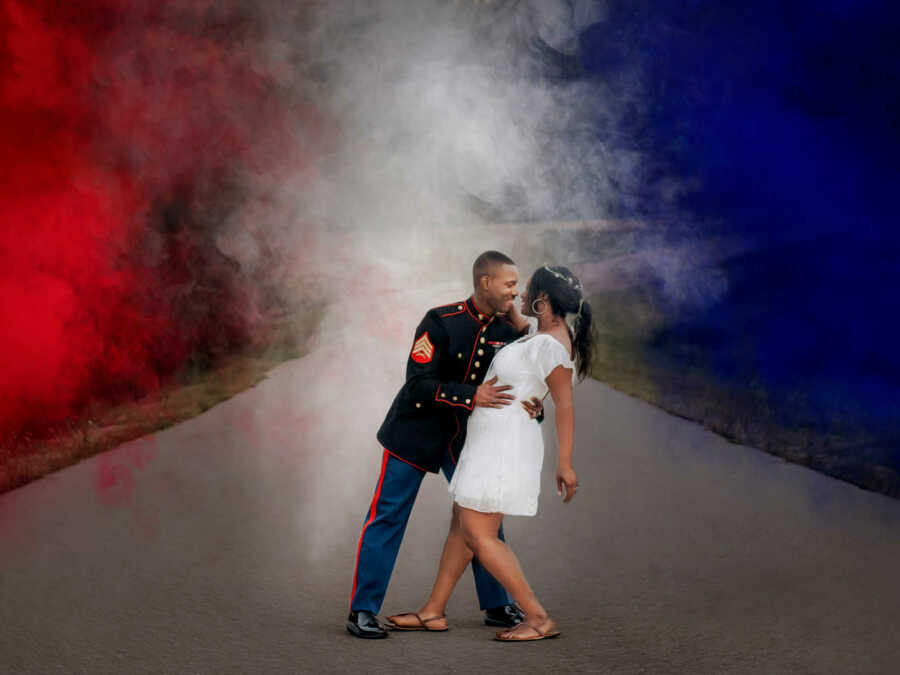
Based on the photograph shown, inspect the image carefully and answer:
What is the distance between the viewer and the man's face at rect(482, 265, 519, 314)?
4277 mm

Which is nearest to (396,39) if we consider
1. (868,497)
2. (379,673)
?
(868,497)

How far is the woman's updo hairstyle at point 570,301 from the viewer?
4227mm

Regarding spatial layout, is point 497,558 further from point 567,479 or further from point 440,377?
point 440,377

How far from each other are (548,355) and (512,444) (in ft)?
1.33

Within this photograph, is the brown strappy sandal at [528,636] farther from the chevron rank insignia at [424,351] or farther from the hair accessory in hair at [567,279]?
the hair accessory in hair at [567,279]

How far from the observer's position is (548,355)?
4.11 metres

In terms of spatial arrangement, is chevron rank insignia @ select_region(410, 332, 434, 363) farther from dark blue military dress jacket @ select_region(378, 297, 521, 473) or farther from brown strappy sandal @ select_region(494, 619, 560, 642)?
brown strappy sandal @ select_region(494, 619, 560, 642)

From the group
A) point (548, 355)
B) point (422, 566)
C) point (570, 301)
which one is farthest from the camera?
point (422, 566)

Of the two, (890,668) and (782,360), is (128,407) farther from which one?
(890,668)

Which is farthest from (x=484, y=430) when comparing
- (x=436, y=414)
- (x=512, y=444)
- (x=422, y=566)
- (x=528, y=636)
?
(x=422, y=566)

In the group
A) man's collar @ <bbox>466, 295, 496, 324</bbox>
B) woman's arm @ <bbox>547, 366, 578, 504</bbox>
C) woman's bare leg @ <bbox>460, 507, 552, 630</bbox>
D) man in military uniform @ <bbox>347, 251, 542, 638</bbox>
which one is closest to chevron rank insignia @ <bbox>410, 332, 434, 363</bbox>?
man in military uniform @ <bbox>347, 251, 542, 638</bbox>

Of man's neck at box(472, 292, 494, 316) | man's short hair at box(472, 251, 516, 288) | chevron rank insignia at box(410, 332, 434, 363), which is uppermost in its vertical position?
man's short hair at box(472, 251, 516, 288)

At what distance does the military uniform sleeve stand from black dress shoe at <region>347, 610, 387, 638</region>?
951 millimetres

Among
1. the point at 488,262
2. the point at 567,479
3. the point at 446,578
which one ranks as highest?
the point at 488,262
